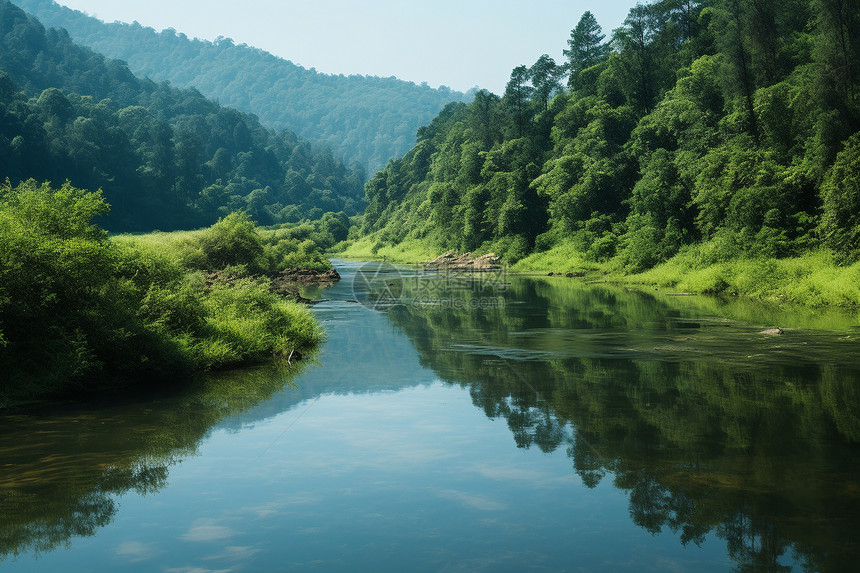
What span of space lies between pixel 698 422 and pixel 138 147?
408 ft

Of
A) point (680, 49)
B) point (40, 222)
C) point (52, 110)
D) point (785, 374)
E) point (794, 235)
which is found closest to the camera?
point (40, 222)

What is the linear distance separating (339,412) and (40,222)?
708cm

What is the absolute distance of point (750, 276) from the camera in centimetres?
3173

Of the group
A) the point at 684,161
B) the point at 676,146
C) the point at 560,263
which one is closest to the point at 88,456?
the point at 684,161

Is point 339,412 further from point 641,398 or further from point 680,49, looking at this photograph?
point 680,49

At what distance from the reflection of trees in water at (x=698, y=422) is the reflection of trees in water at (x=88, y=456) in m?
5.19

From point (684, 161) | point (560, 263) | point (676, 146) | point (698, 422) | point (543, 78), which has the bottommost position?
point (698, 422)

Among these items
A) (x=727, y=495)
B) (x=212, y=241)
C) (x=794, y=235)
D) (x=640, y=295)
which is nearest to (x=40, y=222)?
(x=727, y=495)

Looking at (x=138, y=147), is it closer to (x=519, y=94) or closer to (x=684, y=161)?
(x=519, y=94)

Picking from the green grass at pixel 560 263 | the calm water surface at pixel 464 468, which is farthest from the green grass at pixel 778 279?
the green grass at pixel 560 263

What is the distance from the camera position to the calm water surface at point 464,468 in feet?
23.7

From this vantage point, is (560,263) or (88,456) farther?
(560,263)

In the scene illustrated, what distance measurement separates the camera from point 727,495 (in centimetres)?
845

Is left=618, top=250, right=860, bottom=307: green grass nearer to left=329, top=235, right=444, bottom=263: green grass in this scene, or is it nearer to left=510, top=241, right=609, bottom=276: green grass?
left=510, top=241, right=609, bottom=276: green grass
